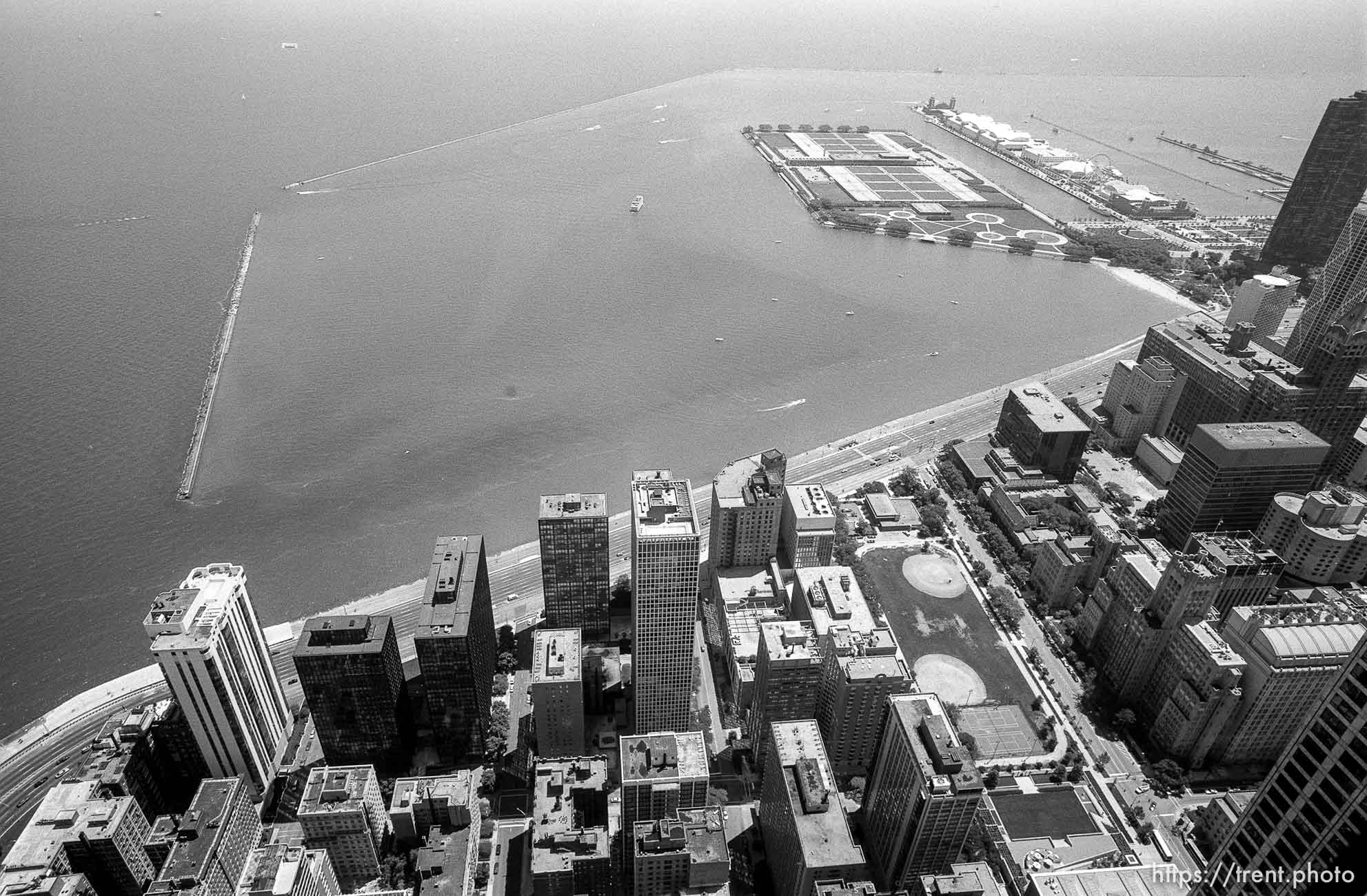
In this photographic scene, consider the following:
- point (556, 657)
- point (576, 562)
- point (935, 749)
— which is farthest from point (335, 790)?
point (935, 749)

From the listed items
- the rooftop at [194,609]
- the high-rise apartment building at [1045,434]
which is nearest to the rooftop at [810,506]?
the high-rise apartment building at [1045,434]

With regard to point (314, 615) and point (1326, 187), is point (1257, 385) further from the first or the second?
point (314, 615)

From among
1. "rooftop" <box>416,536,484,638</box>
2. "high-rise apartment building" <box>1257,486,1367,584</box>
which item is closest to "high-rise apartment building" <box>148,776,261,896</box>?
"rooftop" <box>416,536,484,638</box>

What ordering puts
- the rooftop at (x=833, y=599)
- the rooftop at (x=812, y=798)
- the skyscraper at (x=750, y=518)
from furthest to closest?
the skyscraper at (x=750, y=518) → the rooftop at (x=833, y=599) → the rooftop at (x=812, y=798)

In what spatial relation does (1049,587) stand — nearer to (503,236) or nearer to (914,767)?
(914,767)

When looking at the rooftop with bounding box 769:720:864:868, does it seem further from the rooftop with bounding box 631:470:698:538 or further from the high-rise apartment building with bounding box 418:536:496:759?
the high-rise apartment building with bounding box 418:536:496:759

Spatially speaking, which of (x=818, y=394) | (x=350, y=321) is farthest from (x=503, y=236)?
(x=818, y=394)

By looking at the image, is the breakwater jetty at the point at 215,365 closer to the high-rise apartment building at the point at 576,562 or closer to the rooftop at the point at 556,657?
the high-rise apartment building at the point at 576,562
